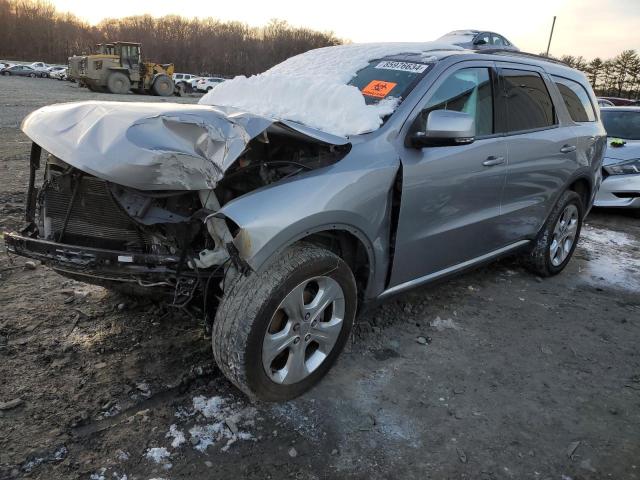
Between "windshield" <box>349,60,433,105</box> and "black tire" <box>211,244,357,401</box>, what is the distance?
117 centimetres

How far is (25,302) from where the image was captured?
3547 mm

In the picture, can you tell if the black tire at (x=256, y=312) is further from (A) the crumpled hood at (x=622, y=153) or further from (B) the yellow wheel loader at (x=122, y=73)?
(B) the yellow wheel loader at (x=122, y=73)

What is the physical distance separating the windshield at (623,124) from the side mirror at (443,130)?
6766mm

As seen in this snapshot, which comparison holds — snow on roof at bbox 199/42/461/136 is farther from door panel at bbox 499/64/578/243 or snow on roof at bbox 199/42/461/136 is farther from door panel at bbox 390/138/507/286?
door panel at bbox 499/64/578/243

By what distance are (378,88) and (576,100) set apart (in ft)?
8.09

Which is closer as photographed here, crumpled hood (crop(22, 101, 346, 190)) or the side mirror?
crumpled hood (crop(22, 101, 346, 190))

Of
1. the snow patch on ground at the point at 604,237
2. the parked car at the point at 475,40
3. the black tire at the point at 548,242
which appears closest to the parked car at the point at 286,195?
the parked car at the point at 475,40

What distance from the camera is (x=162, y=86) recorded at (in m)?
33.8

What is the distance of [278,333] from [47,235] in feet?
4.41

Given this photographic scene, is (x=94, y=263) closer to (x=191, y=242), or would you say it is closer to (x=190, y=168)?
(x=191, y=242)

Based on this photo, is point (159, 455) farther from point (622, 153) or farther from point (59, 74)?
point (59, 74)

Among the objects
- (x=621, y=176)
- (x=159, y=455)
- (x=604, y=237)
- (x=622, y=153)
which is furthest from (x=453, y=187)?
(x=622, y=153)

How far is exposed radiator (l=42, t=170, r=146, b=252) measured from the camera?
2.59 metres

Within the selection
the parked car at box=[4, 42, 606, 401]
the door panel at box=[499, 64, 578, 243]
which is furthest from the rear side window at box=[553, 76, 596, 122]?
the parked car at box=[4, 42, 606, 401]
